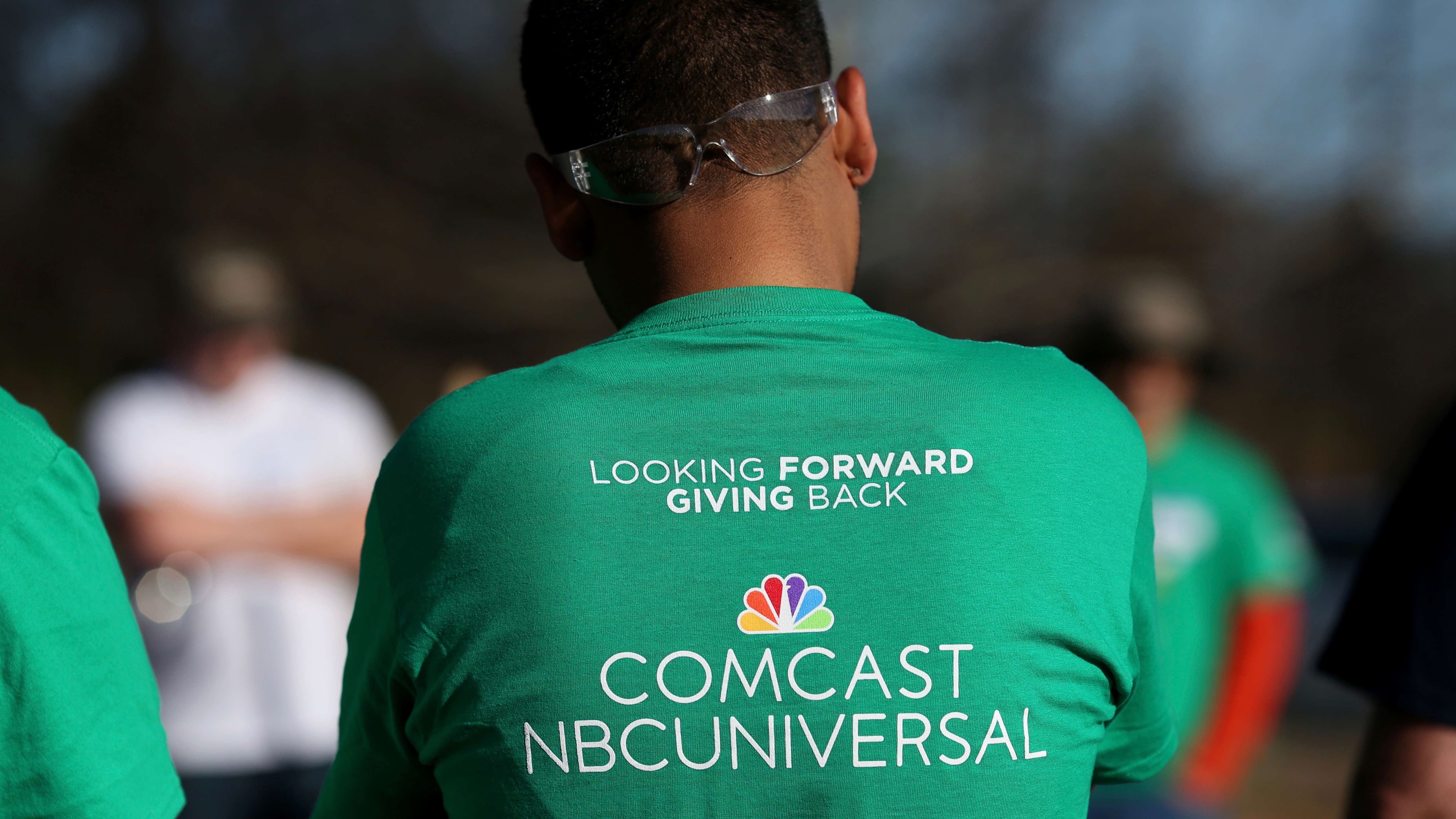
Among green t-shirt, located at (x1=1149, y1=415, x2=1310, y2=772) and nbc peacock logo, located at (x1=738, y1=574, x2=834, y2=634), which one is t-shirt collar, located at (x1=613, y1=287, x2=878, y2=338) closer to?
nbc peacock logo, located at (x1=738, y1=574, x2=834, y2=634)

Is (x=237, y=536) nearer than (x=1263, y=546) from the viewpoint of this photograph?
Yes

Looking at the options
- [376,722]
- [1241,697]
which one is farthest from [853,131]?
[1241,697]

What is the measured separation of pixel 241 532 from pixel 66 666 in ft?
7.46

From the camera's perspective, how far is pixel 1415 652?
1.73m

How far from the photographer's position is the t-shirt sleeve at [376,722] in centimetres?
131

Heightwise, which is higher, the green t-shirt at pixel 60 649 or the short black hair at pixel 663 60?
the short black hair at pixel 663 60

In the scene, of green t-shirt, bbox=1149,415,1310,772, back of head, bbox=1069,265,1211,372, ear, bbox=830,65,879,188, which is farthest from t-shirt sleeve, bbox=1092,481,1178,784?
back of head, bbox=1069,265,1211,372

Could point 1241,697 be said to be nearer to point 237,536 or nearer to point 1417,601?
point 1417,601

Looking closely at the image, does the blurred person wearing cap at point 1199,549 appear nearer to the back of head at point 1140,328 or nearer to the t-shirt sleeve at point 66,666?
the back of head at point 1140,328

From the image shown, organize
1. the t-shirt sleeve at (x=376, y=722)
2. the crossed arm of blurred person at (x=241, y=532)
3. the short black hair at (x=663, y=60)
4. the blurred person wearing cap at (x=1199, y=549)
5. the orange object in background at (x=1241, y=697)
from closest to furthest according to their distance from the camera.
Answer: the t-shirt sleeve at (x=376, y=722) < the short black hair at (x=663, y=60) < the crossed arm of blurred person at (x=241, y=532) < the blurred person wearing cap at (x=1199, y=549) < the orange object in background at (x=1241, y=697)

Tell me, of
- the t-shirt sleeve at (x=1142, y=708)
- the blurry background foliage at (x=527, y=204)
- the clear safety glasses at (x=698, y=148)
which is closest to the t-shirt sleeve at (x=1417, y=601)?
the t-shirt sleeve at (x=1142, y=708)

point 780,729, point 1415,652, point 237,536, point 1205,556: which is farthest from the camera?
point 1205,556

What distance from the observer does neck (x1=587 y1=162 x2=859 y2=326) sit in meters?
1.40

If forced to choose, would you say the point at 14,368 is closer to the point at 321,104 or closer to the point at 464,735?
the point at 321,104
